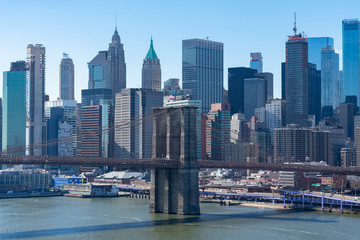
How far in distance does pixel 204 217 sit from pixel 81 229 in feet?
53.1

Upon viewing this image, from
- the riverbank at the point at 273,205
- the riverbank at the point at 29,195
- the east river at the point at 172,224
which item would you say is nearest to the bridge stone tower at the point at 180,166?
the east river at the point at 172,224

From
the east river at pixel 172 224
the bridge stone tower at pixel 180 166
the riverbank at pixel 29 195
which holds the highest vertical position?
the bridge stone tower at pixel 180 166

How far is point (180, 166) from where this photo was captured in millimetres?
76688

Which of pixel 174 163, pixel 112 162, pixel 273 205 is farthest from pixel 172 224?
pixel 273 205

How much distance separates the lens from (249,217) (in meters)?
78.3

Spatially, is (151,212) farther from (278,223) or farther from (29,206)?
(29,206)

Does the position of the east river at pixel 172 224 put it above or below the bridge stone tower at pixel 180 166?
below

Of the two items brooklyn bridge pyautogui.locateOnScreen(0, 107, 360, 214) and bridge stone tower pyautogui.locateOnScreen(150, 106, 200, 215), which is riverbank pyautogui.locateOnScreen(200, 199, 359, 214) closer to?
brooklyn bridge pyautogui.locateOnScreen(0, 107, 360, 214)

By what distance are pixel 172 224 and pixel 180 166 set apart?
9.08 m

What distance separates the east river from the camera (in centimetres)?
6275

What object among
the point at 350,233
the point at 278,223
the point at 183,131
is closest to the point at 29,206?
the point at 183,131

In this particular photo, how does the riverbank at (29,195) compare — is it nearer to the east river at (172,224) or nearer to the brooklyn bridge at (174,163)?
the east river at (172,224)

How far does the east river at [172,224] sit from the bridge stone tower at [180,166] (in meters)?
1.78

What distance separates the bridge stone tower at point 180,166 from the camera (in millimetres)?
76688
